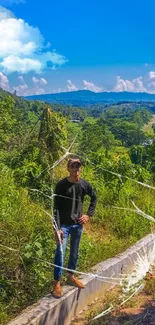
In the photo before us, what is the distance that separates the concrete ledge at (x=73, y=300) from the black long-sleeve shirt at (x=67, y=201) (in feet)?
2.53

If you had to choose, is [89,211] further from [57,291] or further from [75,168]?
[57,291]

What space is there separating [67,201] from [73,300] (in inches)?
43.4

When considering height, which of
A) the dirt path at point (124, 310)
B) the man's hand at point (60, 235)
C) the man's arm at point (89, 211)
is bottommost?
the dirt path at point (124, 310)

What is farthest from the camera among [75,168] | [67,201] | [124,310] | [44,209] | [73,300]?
[44,209]

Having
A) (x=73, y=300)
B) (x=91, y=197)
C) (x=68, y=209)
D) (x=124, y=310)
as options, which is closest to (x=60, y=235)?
(x=68, y=209)

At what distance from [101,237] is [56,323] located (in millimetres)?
2459

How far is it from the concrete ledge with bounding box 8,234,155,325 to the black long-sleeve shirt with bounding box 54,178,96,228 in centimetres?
77

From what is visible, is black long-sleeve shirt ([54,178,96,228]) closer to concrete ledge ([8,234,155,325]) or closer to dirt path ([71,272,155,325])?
concrete ledge ([8,234,155,325])

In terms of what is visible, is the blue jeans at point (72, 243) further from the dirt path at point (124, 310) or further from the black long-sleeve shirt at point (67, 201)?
the dirt path at point (124, 310)

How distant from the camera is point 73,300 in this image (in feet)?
14.3

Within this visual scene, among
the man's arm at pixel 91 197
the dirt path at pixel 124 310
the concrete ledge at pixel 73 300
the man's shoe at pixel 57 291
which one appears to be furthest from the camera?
the man's arm at pixel 91 197

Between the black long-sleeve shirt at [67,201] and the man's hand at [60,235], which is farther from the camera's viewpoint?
the black long-sleeve shirt at [67,201]

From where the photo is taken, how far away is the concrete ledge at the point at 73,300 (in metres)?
3.73

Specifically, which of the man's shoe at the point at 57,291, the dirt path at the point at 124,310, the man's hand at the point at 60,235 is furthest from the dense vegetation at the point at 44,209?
the dirt path at the point at 124,310
